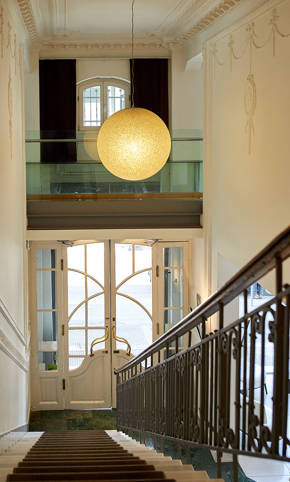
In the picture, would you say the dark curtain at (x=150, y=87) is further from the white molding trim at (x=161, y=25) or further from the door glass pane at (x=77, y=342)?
the door glass pane at (x=77, y=342)

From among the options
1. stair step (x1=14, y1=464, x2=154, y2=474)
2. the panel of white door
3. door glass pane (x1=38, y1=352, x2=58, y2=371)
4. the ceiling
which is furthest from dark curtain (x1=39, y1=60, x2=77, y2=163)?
stair step (x1=14, y1=464, x2=154, y2=474)

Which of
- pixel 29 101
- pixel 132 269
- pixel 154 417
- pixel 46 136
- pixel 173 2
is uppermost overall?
pixel 173 2

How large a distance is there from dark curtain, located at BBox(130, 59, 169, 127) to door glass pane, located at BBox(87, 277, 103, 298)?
3707 mm

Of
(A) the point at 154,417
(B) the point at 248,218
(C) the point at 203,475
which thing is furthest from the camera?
(B) the point at 248,218

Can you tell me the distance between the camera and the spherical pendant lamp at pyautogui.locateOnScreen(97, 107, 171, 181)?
6344 mm

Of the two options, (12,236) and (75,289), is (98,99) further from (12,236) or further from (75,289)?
(12,236)

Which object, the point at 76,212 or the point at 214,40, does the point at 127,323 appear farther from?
the point at 214,40

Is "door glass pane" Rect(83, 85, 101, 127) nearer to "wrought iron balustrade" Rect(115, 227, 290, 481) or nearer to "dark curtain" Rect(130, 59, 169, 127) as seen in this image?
"dark curtain" Rect(130, 59, 169, 127)

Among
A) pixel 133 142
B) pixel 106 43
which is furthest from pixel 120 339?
pixel 106 43

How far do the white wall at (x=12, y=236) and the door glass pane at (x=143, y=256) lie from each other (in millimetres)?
2513

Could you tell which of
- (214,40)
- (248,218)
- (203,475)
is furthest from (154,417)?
(214,40)

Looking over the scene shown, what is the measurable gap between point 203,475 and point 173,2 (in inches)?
299

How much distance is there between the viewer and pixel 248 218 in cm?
719

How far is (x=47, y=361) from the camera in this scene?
11.0m
